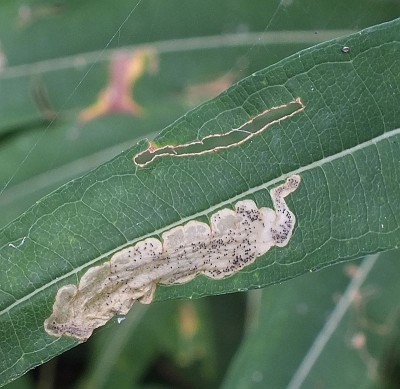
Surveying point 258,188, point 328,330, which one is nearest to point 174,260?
point 258,188

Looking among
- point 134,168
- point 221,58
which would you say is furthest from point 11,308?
point 221,58

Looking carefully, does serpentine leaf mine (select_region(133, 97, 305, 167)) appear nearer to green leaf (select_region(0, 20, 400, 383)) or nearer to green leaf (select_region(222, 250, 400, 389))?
green leaf (select_region(0, 20, 400, 383))

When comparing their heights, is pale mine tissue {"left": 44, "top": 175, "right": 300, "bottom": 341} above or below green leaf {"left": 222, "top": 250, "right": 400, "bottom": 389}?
above

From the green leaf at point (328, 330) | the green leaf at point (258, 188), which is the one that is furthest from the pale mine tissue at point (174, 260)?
the green leaf at point (328, 330)

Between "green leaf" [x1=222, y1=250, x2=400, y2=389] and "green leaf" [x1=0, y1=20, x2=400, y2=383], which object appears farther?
"green leaf" [x1=222, y1=250, x2=400, y2=389]

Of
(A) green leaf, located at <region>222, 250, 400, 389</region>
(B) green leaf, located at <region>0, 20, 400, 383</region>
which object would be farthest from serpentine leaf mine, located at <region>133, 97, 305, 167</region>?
(A) green leaf, located at <region>222, 250, 400, 389</region>

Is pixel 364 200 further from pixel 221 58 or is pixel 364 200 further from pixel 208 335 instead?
pixel 208 335
